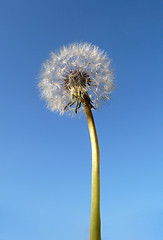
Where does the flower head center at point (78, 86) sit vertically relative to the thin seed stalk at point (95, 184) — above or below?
above

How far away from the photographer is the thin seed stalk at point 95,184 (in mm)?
8200

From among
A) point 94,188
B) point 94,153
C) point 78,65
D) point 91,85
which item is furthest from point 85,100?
point 94,188

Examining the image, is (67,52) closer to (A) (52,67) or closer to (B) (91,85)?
(A) (52,67)

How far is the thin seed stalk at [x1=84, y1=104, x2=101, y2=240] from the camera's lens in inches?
323

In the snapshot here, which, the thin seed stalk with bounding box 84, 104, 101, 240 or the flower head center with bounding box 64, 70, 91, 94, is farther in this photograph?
the flower head center with bounding box 64, 70, 91, 94

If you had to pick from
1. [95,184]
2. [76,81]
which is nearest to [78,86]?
[76,81]

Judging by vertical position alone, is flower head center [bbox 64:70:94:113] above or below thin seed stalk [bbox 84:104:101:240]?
above

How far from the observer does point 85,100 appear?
11727mm

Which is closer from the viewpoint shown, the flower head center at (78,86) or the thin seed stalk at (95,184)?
the thin seed stalk at (95,184)

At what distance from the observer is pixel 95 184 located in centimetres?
924

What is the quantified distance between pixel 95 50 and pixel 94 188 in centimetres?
726

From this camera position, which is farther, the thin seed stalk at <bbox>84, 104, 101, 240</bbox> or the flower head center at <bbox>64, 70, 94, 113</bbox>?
the flower head center at <bbox>64, 70, 94, 113</bbox>

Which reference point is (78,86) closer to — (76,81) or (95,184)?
(76,81)

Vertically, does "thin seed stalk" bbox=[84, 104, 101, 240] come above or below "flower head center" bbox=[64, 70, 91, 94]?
below
